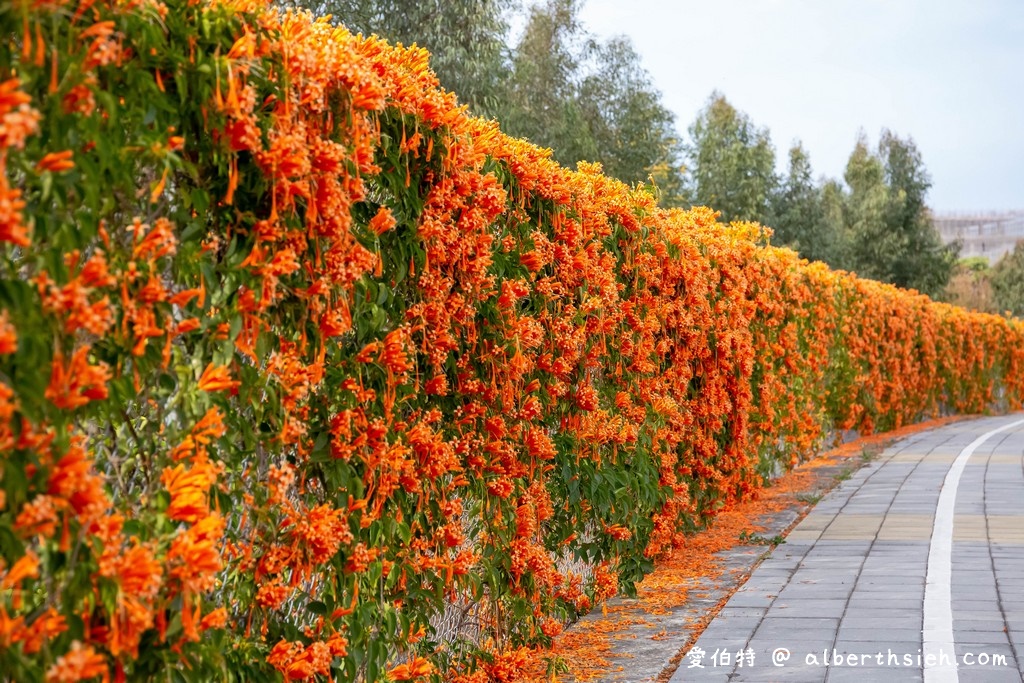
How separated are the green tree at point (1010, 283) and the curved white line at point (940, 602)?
54.4 m

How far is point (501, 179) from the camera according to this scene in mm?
4859

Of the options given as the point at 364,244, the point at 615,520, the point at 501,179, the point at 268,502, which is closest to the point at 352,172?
the point at 364,244

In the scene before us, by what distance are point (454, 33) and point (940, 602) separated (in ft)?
60.2

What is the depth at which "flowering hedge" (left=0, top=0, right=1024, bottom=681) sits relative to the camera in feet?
6.76

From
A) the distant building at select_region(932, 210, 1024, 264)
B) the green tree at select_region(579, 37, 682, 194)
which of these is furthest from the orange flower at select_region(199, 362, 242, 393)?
the distant building at select_region(932, 210, 1024, 264)

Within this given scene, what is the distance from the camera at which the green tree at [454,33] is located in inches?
863

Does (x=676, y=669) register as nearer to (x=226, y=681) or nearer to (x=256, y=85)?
(x=226, y=681)

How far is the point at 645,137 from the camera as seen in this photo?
34.8m

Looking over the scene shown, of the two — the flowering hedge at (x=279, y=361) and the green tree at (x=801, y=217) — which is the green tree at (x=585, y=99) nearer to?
the green tree at (x=801, y=217)

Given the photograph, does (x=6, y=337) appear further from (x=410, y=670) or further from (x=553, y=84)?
(x=553, y=84)

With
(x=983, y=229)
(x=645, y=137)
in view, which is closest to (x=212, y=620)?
(x=645, y=137)

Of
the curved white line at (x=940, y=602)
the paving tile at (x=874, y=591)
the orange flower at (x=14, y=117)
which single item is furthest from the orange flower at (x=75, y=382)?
the curved white line at (x=940, y=602)

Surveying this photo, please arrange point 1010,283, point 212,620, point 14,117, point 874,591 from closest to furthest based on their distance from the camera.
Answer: point 14,117 < point 212,620 < point 874,591 < point 1010,283

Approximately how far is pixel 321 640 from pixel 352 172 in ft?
4.65
